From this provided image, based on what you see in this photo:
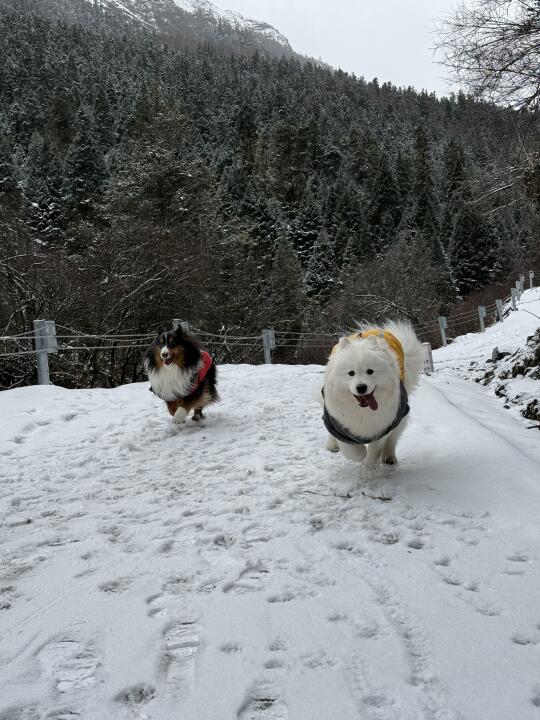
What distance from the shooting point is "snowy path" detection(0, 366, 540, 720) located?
1514 mm

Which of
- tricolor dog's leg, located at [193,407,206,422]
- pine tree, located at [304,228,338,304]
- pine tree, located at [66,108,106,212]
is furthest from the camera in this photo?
pine tree, located at [304,228,338,304]

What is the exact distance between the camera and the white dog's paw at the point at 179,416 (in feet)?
18.5

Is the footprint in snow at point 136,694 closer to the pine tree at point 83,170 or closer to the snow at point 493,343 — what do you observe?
the snow at point 493,343

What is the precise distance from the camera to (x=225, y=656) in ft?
5.55

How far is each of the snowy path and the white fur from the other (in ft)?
3.77

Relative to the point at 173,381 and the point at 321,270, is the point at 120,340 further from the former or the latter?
the point at 321,270

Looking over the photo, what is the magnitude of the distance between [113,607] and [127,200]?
21.1 meters

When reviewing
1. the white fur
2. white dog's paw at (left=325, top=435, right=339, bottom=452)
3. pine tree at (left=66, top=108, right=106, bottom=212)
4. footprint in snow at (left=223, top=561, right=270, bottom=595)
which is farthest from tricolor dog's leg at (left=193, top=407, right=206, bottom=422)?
pine tree at (left=66, top=108, right=106, bottom=212)

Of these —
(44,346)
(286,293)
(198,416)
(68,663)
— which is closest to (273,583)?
(68,663)

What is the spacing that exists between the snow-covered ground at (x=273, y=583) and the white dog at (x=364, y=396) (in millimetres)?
305

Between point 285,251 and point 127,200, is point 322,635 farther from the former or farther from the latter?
point 285,251

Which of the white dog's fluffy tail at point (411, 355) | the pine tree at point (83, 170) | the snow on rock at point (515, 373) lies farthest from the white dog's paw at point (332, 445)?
the pine tree at point (83, 170)

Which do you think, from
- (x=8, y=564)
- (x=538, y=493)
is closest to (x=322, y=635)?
(x=8, y=564)

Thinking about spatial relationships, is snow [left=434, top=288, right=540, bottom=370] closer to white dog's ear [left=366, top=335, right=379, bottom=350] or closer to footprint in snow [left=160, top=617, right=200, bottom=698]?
white dog's ear [left=366, top=335, right=379, bottom=350]
